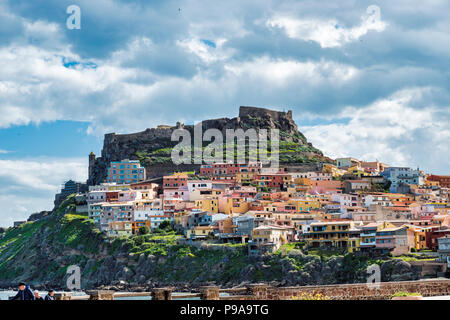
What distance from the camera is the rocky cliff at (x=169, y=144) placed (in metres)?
101

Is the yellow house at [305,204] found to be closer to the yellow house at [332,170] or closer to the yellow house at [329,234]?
the yellow house at [329,234]

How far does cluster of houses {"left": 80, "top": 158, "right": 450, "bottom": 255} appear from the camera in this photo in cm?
6350

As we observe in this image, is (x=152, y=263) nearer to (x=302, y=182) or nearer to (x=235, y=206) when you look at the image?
(x=235, y=206)

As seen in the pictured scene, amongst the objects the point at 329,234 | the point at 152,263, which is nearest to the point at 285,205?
the point at 329,234

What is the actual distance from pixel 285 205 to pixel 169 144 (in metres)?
32.8

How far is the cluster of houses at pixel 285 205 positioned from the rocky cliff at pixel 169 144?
3.92m

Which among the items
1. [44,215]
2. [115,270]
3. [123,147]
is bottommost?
[115,270]

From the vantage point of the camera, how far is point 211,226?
72.9 m
